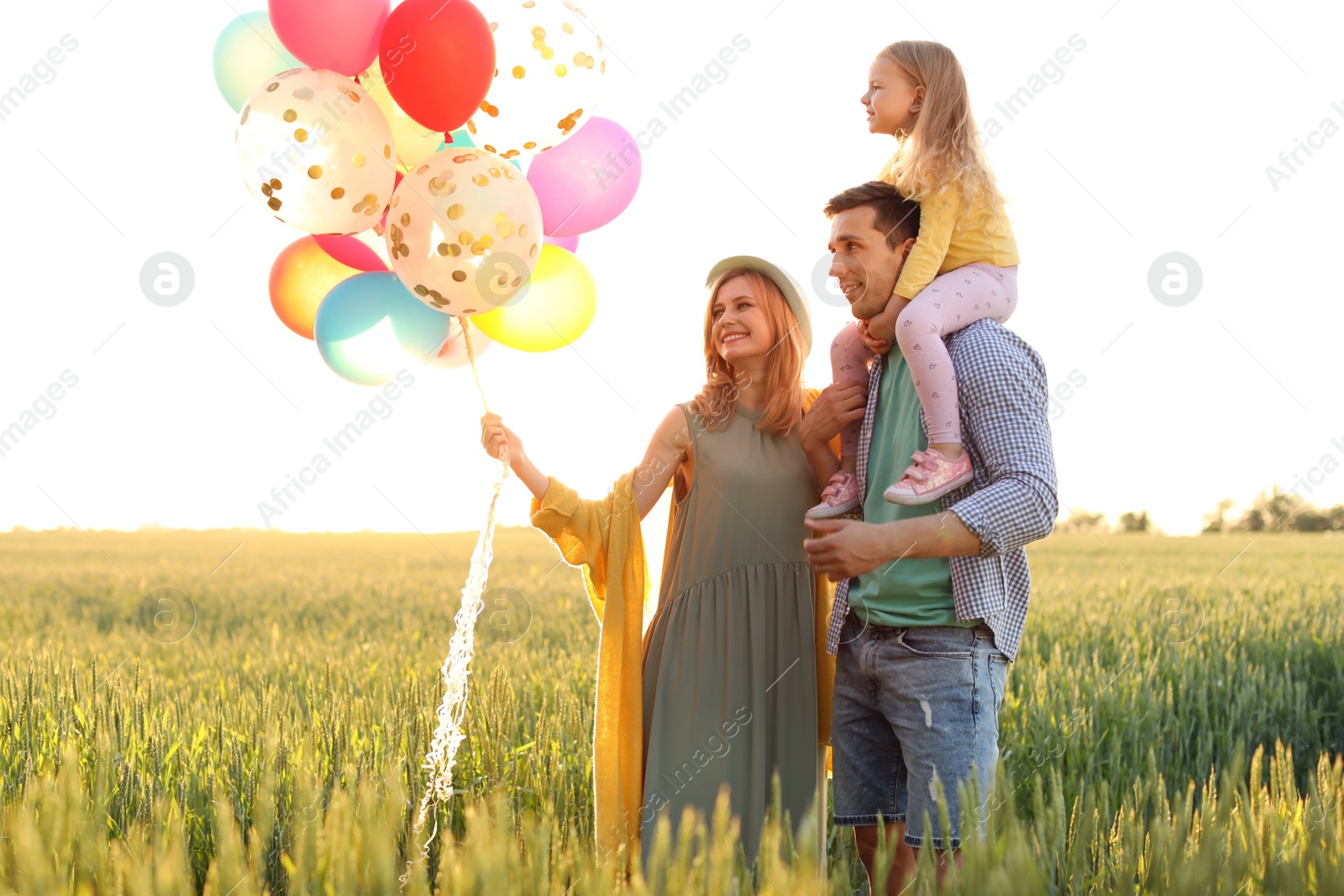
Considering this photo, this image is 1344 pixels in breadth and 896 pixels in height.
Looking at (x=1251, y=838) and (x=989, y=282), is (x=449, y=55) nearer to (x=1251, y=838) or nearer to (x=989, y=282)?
(x=989, y=282)

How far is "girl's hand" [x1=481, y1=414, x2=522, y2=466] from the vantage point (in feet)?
9.39

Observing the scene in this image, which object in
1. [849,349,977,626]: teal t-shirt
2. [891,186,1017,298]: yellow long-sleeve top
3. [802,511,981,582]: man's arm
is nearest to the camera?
[802,511,981,582]: man's arm

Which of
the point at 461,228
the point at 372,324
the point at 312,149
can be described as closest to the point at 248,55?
the point at 312,149

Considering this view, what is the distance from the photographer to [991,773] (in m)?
2.25

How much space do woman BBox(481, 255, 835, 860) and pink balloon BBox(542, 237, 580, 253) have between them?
2.46 feet

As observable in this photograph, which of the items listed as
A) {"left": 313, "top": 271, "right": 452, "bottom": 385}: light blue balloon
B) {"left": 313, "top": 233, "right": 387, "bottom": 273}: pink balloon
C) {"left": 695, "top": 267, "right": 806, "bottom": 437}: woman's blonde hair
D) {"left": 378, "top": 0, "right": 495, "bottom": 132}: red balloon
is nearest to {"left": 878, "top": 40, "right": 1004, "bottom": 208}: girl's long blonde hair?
{"left": 695, "top": 267, "right": 806, "bottom": 437}: woman's blonde hair

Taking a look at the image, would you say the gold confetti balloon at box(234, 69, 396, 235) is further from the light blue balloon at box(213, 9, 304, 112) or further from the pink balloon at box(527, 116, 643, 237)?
the pink balloon at box(527, 116, 643, 237)

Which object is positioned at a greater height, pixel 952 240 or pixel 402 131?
pixel 402 131

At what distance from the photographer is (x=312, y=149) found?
275 cm

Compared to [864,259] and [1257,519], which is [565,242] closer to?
[864,259]

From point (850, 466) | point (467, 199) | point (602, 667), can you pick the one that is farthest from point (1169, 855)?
point (467, 199)

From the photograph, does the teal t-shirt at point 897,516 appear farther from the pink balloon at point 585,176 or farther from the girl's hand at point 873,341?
the pink balloon at point 585,176

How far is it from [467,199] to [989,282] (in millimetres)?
1418

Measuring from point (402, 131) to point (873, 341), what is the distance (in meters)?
1.64
